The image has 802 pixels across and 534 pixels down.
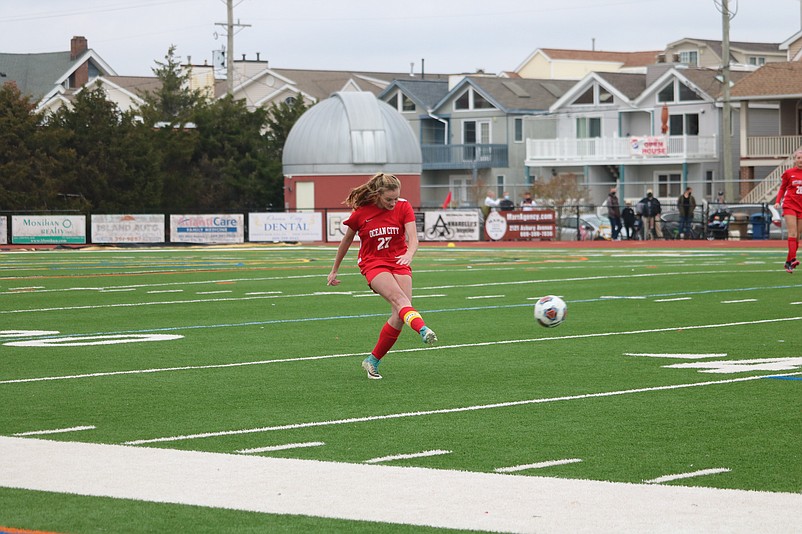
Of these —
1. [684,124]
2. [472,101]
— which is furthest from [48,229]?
[472,101]

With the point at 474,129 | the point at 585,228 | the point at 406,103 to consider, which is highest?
the point at 406,103

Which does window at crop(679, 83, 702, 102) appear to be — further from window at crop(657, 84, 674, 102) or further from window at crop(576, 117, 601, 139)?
window at crop(576, 117, 601, 139)

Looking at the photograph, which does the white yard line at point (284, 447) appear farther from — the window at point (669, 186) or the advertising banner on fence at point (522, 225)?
the window at point (669, 186)

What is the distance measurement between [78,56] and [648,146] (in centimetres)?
4364

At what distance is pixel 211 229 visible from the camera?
156ft

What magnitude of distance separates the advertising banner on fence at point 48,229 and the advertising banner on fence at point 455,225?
11853mm

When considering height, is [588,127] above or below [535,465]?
above

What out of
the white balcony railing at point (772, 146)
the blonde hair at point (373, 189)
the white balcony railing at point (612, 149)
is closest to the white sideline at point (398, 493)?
the blonde hair at point (373, 189)

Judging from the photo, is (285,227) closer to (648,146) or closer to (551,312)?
(648,146)

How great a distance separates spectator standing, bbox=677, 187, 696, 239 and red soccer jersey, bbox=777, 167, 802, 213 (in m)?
23.0

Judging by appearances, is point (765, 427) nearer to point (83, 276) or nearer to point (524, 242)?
point (83, 276)

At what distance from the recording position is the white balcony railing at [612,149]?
66.0 metres

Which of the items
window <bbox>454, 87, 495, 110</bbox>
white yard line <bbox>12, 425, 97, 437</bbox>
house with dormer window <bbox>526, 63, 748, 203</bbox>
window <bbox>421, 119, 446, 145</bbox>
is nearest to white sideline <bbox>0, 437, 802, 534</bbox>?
white yard line <bbox>12, 425, 97, 437</bbox>

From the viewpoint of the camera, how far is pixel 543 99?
78.1 m
